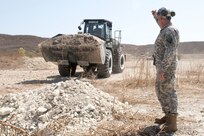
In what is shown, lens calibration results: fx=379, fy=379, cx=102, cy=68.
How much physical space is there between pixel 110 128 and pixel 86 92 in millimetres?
1287

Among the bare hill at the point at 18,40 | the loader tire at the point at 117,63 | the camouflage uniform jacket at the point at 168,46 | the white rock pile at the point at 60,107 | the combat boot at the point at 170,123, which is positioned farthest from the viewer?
the bare hill at the point at 18,40

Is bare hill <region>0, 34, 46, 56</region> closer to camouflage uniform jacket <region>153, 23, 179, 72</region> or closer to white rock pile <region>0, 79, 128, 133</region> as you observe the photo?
white rock pile <region>0, 79, 128, 133</region>

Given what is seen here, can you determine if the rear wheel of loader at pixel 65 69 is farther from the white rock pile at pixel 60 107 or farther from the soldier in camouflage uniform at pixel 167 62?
the soldier in camouflage uniform at pixel 167 62

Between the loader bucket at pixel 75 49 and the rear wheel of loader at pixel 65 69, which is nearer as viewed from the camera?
the loader bucket at pixel 75 49

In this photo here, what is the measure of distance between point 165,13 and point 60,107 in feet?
6.58

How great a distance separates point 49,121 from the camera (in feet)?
16.7

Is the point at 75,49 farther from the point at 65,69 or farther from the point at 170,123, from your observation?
the point at 170,123

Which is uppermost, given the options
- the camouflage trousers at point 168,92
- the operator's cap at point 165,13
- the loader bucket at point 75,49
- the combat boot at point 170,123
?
the operator's cap at point 165,13

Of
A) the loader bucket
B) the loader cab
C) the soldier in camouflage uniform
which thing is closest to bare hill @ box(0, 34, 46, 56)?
the loader cab

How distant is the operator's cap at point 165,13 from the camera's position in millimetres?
4949

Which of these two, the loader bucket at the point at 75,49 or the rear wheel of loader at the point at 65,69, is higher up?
the loader bucket at the point at 75,49

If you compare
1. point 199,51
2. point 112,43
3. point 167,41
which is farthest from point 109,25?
point 199,51

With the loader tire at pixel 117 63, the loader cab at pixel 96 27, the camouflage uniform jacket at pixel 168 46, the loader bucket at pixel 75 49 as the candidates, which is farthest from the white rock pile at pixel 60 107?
the loader tire at pixel 117 63

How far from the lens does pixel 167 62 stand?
491cm
